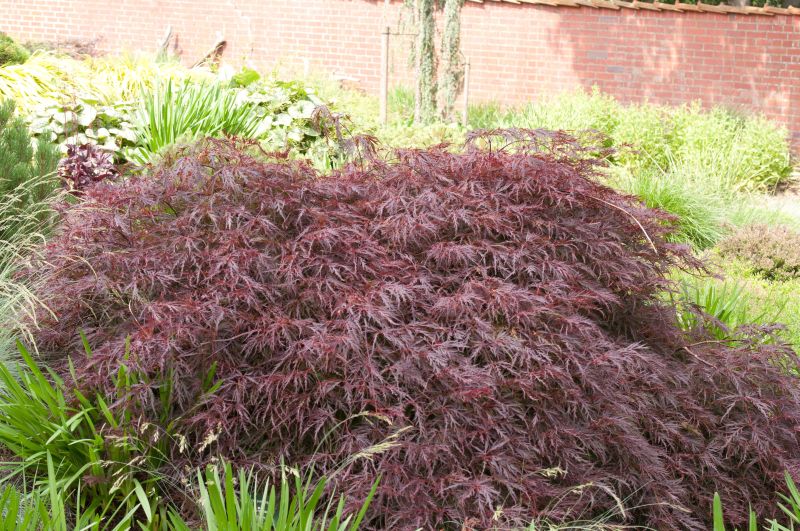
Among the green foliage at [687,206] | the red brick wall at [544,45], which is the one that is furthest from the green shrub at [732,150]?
the red brick wall at [544,45]

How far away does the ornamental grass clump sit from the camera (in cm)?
279

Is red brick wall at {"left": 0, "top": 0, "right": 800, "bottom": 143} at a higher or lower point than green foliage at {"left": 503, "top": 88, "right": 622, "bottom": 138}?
higher

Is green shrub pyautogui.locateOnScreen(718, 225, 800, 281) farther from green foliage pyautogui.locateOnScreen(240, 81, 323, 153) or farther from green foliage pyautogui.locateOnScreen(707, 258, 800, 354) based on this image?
green foliage pyautogui.locateOnScreen(240, 81, 323, 153)

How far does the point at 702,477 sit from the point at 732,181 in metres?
7.70

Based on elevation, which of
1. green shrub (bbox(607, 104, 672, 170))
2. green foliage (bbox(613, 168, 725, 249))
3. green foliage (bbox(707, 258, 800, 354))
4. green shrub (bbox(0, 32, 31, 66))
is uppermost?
green shrub (bbox(0, 32, 31, 66))

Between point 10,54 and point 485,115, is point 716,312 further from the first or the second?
point 10,54

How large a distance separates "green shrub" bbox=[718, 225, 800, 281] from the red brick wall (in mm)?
6354

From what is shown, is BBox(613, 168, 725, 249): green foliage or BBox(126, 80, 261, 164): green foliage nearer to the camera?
BBox(126, 80, 261, 164): green foliage

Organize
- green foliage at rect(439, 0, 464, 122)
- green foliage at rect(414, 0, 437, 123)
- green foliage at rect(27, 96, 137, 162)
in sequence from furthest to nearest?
green foliage at rect(439, 0, 464, 122)
green foliage at rect(414, 0, 437, 123)
green foliage at rect(27, 96, 137, 162)

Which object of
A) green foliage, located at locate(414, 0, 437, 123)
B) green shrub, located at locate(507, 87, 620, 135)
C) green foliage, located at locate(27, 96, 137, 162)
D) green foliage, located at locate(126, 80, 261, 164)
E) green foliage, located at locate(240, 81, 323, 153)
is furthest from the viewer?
green foliage, located at locate(414, 0, 437, 123)

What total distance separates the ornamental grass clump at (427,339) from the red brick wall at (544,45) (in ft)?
35.3

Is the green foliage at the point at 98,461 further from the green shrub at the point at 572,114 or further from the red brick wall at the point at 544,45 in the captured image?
the red brick wall at the point at 544,45

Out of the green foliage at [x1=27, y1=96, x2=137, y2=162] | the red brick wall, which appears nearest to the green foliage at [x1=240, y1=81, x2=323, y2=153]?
the green foliage at [x1=27, y1=96, x2=137, y2=162]

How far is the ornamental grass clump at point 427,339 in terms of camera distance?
2.79m
